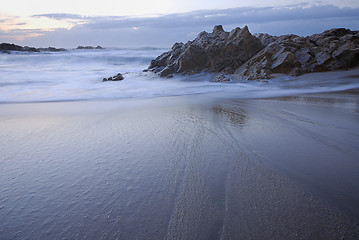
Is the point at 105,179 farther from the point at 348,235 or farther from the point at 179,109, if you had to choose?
the point at 179,109

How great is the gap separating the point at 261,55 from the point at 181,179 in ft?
32.6

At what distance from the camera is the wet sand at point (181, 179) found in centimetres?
155

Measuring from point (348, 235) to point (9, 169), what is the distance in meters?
2.61

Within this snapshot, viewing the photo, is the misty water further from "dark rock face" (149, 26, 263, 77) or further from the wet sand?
"dark rock face" (149, 26, 263, 77)

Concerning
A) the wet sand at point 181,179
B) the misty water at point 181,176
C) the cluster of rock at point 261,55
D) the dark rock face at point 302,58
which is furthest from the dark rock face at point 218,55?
the wet sand at point 181,179

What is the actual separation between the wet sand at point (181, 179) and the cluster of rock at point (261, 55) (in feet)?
22.7

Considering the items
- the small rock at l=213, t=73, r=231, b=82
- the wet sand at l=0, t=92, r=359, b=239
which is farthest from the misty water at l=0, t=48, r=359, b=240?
the small rock at l=213, t=73, r=231, b=82

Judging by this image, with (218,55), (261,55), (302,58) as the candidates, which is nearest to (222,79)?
(261,55)

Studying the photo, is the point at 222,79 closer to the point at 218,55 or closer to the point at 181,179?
the point at 218,55

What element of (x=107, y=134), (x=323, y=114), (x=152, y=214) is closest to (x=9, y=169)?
(x=107, y=134)

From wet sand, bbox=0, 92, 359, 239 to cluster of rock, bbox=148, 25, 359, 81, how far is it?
6916 mm

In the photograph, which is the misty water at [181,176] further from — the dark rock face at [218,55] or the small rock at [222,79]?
A: the dark rock face at [218,55]

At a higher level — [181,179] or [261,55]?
[261,55]

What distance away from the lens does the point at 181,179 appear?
2127mm
